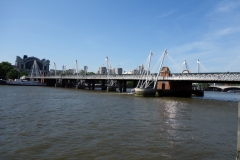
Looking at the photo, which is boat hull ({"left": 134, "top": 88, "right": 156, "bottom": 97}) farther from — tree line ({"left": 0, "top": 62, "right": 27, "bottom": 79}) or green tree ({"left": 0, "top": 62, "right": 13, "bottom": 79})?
green tree ({"left": 0, "top": 62, "right": 13, "bottom": 79})

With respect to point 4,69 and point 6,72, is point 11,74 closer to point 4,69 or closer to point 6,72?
point 6,72

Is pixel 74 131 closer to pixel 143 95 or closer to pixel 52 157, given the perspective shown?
pixel 52 157

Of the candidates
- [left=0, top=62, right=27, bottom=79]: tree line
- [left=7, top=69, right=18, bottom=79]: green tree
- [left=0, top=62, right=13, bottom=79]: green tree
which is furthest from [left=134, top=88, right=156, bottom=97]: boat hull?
[left=0, top=62, right=13, bottom=79]: green tree

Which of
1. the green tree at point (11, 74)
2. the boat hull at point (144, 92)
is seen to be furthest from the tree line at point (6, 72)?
the boat hull at point (144, 92)

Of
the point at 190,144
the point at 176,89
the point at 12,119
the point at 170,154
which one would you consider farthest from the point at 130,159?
the point at 176,89

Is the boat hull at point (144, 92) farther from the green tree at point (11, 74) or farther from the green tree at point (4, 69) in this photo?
the green tree at point (4, 69)

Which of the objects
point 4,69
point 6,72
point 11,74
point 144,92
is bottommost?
point 144,92

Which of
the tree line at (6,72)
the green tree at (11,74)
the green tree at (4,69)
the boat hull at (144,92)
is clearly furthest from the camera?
the green tree at (4,69)

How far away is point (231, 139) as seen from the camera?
16141 mm

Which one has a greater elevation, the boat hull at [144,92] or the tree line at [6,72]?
the tree line at [6,72]

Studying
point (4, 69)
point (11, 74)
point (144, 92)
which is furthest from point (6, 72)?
point (144, 92)

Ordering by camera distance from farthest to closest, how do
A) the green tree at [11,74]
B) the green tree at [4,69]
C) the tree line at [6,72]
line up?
the green tree at [4,69]
the tree line at [6,72]
the green tree at [11,74]

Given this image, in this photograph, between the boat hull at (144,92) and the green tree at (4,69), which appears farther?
the green tree at (4,69)

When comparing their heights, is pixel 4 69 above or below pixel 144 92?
above
